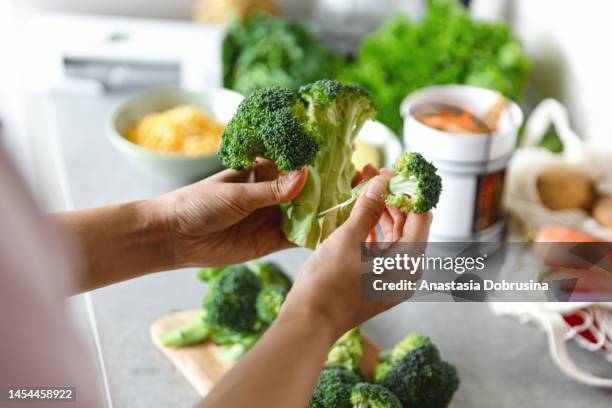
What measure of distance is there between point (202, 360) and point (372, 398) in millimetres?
313

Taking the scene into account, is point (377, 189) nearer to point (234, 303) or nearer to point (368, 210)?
point (368, 210)

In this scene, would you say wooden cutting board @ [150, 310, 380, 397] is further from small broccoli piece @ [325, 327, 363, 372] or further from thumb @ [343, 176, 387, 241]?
thumb @ [343, 176, 387, 241]

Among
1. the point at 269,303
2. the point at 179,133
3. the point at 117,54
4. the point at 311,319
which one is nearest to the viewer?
the point at 311,319

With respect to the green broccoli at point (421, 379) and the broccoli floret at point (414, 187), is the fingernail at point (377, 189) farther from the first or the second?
the green broccoli at point (421, 379)

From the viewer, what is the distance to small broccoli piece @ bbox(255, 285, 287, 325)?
3.52ft

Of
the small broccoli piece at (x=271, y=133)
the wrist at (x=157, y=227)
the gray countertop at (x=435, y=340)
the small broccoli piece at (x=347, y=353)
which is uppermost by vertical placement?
the small broccoli piece at (x=271, y=133)

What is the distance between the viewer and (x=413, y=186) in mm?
843

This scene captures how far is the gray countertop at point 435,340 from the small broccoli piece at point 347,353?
0.47 ft

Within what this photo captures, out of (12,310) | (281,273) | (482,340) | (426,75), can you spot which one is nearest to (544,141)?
(426,75)

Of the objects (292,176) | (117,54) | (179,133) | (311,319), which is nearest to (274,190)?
(292,176)

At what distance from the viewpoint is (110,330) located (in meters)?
1.18

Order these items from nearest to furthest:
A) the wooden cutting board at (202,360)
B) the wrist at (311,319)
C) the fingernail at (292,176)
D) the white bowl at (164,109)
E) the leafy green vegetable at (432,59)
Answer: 1. the wrist at (311,319)
2. the fingernail at (292,176)
3. the wooden cutting board at (202,360)
4. the white bowl at (164,109)
5. the leafy green vegetable at (432,59)

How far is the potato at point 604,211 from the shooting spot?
132 centimetres

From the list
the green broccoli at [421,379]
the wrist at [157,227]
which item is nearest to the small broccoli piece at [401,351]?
the green broccoli at [421,379]
